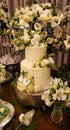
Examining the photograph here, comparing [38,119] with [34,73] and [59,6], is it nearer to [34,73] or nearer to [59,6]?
[34,73]

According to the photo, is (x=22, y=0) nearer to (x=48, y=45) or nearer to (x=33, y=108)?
(x=48, y=45)

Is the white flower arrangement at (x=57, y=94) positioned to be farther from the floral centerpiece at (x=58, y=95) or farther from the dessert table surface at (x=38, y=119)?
the dessert table surface at (x=38, y=119)

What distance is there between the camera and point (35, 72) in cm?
103

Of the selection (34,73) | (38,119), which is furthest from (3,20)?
(38,119)

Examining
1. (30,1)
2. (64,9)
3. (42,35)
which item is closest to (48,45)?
(42,35)

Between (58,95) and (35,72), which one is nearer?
(58,95)

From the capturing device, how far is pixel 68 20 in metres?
1.12

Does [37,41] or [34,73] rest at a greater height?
[37,41]

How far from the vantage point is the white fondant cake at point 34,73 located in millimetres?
1000

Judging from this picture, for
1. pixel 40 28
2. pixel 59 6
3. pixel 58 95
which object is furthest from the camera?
pixel 59 6

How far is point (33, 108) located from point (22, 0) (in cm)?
99

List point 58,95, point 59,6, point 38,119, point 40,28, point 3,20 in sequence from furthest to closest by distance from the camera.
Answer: point 59,6 < point 3,20 < point 40,28 < point 38,119 < point 58,95

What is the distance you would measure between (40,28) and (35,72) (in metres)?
0.21

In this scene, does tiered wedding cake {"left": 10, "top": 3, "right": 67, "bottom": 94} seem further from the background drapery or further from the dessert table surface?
the background drapery
